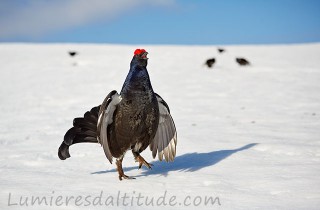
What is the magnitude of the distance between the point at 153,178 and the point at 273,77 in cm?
1316

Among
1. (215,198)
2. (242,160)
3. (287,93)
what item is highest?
(287,93)

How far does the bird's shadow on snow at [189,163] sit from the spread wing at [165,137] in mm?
177

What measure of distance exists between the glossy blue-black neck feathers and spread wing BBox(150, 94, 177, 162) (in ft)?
2.17

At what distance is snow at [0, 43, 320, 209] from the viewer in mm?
3844

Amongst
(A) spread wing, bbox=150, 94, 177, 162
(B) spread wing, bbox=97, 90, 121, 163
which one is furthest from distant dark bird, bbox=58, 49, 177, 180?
(A) spread wing, bbox=150, 94, 177, 162

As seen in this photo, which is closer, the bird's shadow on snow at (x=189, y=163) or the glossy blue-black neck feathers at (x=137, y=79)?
the glossy blue-black neck feathers at (x=137, y=79)

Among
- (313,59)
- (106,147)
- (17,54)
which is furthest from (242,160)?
(17,54)

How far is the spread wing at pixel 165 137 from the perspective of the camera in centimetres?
520

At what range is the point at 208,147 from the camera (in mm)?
6383

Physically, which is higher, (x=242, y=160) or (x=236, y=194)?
(x=242, y=160)

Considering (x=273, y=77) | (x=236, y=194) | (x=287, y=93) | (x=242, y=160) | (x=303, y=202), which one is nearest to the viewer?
(x=303, y=202)

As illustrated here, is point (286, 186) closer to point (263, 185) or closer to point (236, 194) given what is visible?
point (263, 185)

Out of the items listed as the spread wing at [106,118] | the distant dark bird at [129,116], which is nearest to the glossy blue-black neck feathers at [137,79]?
the distant dark bird at [129,116]

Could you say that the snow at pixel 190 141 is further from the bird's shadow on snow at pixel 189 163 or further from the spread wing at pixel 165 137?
the spread wing at pixel 165 137
